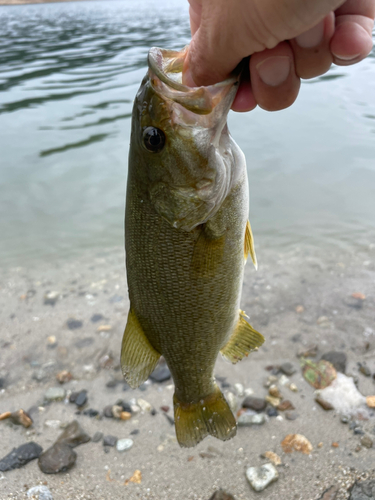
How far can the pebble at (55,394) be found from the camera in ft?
12.2

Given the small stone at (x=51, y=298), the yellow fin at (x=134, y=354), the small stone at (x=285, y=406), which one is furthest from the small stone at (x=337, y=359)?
the small stone at (x=51, y=298)

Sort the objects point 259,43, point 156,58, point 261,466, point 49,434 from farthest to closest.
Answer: point 49,434 < point 261,466 < point 156,58 < point 259,43

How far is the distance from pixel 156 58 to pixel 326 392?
2.97m

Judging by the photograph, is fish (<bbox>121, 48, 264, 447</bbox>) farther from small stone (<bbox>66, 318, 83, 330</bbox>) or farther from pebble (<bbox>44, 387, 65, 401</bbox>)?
small stone (<bbox>66, 318, 83, 330</bbox>)

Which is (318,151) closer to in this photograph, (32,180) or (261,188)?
(261,188)

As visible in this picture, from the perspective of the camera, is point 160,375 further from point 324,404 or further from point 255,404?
point 324,404

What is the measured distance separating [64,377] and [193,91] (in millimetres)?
3163

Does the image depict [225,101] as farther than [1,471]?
No

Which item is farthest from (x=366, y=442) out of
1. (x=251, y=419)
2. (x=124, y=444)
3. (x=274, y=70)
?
(x=274, y=70)

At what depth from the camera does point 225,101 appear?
174cm

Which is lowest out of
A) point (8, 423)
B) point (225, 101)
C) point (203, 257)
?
point (8, 423)

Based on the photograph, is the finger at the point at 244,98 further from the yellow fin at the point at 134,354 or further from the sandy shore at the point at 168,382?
the sandy shore at the point at 168,382

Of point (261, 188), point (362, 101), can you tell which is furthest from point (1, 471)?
point (362, 101)

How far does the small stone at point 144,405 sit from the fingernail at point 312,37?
2.97 metres
